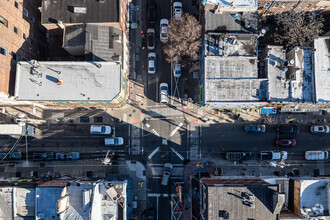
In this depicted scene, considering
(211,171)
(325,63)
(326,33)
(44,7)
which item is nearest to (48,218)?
(211,171)

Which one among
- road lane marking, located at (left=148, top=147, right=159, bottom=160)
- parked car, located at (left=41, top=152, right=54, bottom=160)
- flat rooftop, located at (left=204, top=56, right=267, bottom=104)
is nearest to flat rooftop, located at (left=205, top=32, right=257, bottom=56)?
flat rooftop, located at (left=204, top=56, right=267, bottom=104)

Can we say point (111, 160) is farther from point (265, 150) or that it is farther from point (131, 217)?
point (265, 150)

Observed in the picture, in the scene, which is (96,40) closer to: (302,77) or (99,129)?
(99,129)

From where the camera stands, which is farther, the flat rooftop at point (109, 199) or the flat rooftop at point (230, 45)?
the flat rooftop at point (230, 45)

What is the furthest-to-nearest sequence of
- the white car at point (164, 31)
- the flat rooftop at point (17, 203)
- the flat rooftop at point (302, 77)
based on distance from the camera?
the white car at point (164, 31), the flat rooftop at point (302, 77), the flat rooftop at point (17, 203)

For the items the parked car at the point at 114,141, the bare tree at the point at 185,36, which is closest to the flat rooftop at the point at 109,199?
the parked car at the point at 114,141

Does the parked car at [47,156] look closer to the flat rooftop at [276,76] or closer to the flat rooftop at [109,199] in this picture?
the flat rooftop at [109,199]

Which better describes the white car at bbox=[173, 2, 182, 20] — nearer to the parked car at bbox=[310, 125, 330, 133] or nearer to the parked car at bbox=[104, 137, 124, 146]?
the parked car at bbox=[104, 137, 124, 146]
